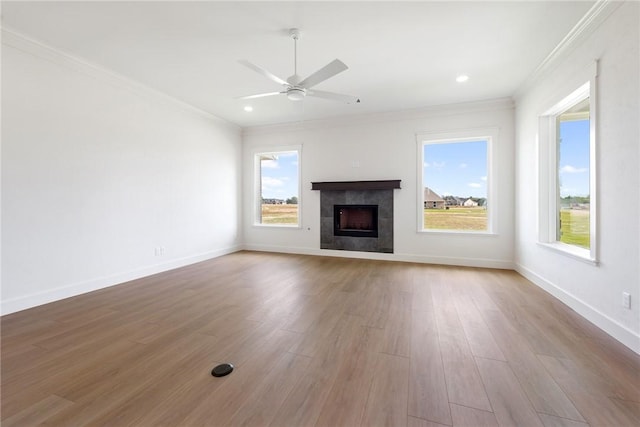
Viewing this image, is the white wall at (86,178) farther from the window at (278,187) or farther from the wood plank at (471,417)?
the wood plank at (471,417)

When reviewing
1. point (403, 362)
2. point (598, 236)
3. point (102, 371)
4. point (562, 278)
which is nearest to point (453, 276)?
point (562, 278)

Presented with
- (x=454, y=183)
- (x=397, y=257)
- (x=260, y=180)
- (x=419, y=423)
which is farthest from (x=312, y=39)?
(x=260, y=180)

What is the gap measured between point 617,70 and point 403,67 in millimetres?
2011

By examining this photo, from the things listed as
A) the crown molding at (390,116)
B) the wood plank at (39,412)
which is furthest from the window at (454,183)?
the wood plank at (39,412)

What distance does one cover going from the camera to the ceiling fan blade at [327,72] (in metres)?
2.43

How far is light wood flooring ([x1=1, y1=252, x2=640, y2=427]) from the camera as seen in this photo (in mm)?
1446

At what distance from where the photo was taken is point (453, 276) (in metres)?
4.16

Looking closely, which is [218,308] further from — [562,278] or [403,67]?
[562,278]

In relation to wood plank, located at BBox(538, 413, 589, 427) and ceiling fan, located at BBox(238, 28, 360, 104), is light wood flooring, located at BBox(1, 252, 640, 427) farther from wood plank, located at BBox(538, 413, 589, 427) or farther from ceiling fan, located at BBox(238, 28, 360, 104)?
ceiling fan, located at BBox(238, 28, 360, 104)

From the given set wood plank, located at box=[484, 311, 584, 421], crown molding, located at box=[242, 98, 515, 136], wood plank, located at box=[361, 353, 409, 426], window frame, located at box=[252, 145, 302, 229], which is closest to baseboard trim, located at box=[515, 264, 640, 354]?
wood plank, located at box=[484, 311, 584, 421]

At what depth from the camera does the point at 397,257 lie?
5293 mm

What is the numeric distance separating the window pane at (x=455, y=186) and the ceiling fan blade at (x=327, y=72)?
129 inches

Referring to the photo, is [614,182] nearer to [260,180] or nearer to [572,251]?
[572,251]

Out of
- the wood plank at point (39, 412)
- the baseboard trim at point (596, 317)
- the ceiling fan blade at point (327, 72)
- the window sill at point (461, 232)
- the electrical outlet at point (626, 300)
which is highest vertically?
the ceiling fan blade at point (327, 72)
